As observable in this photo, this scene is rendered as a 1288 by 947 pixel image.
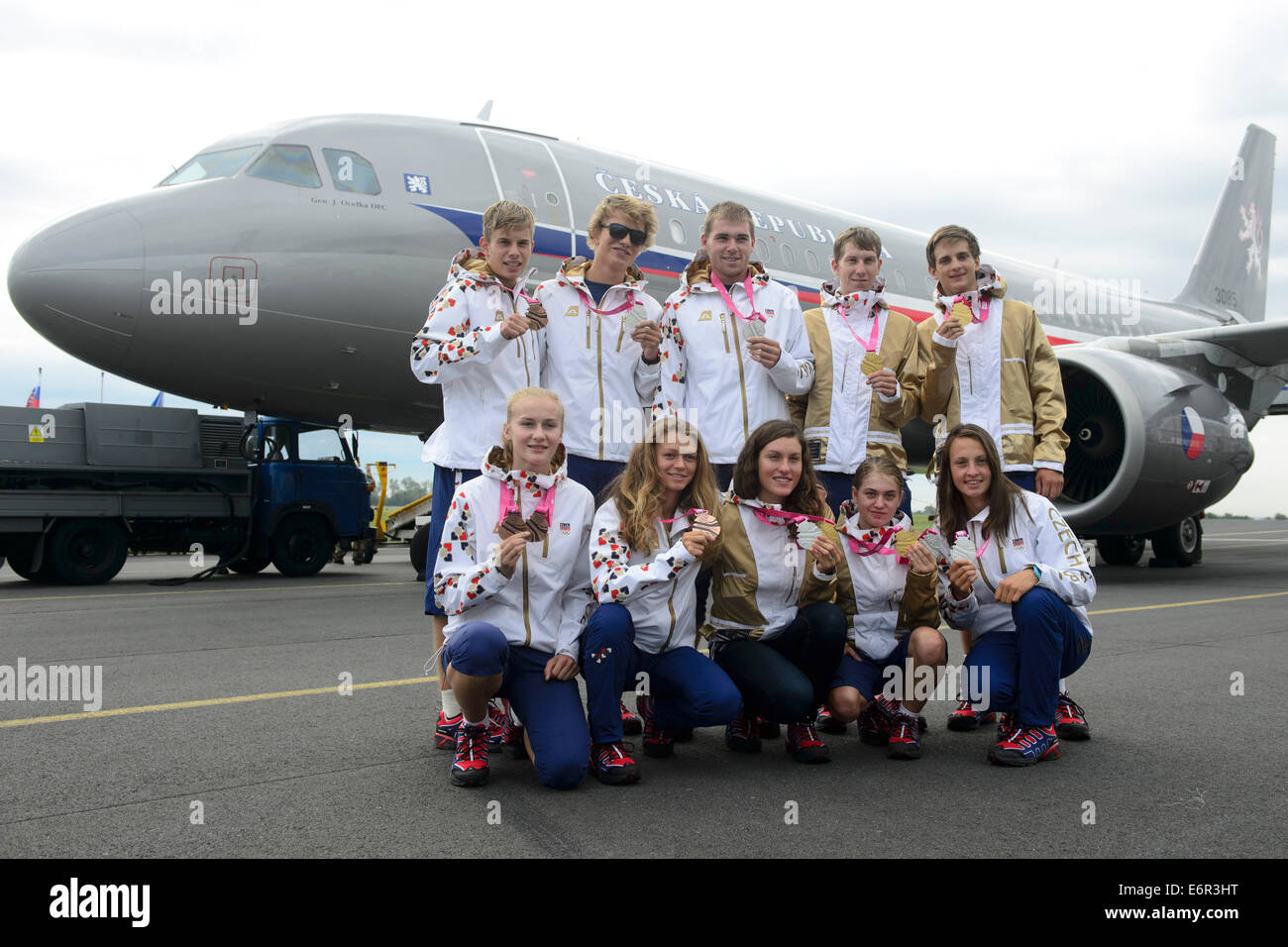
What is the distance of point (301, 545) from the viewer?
34.1 ft

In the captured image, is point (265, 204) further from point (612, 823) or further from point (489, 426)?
point (612, 823)

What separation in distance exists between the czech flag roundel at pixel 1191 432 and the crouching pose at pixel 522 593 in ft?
23.1

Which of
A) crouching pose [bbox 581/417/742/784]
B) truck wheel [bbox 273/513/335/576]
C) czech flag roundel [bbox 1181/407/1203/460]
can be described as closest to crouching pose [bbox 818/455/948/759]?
crouching pose [bbox 581/417/742/784]

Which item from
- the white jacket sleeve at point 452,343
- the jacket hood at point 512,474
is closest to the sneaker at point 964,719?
the jacket hood at point 512,474

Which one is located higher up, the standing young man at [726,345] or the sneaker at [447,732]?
the standing young man at [726,345]

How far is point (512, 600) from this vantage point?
297 cm

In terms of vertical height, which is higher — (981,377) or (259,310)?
(259,310)

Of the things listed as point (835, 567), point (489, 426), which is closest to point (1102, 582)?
point (835, 567)

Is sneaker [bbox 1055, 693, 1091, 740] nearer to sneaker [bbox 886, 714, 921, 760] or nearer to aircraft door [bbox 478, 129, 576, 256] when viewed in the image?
sneaker [bbox 886, 714, 921, 760]

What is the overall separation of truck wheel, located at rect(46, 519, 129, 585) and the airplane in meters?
2.81

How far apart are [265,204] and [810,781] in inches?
230

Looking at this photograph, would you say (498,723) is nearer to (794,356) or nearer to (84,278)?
(794,356)

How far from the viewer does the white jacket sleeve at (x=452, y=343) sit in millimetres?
3287

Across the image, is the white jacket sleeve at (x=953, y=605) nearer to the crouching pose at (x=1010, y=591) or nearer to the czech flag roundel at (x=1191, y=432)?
the crouching pose at (x=1010, y=591)
